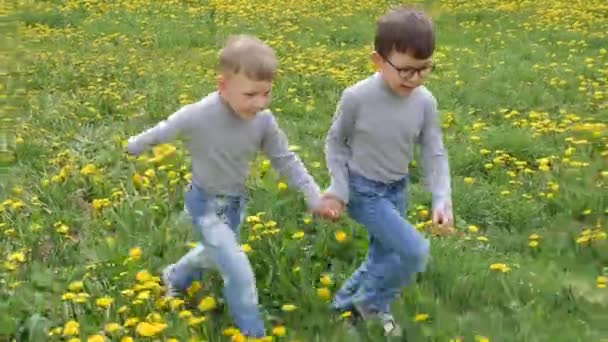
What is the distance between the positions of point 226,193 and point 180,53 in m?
7.77

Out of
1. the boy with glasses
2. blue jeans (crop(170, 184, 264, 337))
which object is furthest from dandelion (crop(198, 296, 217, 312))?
the boy with glasses

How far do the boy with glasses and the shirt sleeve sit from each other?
66cm

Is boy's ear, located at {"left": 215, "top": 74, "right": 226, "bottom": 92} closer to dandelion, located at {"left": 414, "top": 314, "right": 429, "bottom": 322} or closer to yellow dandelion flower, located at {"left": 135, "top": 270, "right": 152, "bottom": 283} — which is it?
yellow dandelion flower, located at {"left": 135, "top": 270, "right": 152, "bottom": 283}

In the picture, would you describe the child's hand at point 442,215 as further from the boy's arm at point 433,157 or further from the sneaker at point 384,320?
the sneaker at point 384,320

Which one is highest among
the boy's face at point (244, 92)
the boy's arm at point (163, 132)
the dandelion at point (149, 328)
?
the boy's face at point (244, 92)

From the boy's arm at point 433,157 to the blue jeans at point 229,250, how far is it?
0.85 m

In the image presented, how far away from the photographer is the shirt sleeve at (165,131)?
358 centimetres

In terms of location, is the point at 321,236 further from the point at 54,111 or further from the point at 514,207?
the point at 54,111

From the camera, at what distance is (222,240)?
362 centimetres

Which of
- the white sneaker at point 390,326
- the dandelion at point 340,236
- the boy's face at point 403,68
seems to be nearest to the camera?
the boy's face at point 403,68

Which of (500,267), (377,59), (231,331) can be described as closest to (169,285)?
(231,331)

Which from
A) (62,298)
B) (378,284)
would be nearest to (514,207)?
(378,284)

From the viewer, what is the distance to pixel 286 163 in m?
3.82

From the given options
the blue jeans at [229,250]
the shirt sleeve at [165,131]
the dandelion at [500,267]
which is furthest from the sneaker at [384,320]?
the shirt sleeve at [165,131]
